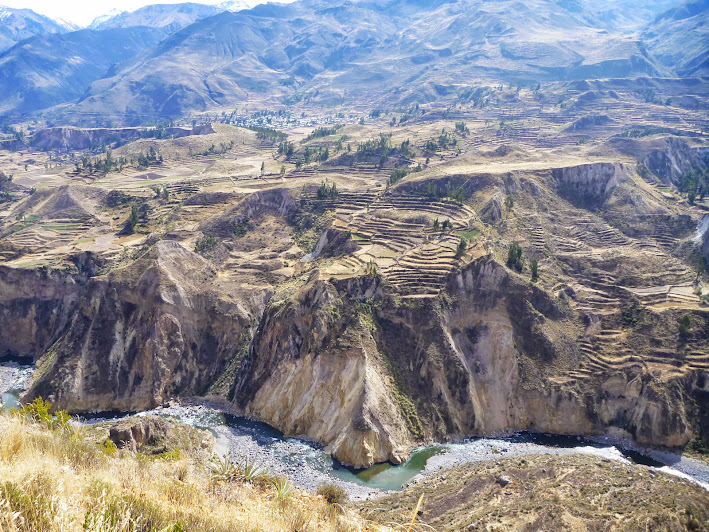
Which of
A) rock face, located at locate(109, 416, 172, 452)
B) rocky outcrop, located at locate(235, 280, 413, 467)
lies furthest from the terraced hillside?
rock face, located at locate(109, 416, 172, 452)

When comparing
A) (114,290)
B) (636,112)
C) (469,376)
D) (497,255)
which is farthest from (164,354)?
(636,112)

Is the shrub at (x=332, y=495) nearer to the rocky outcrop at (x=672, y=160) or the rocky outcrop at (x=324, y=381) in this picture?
the rocky outcrop at (x=324, y=381)

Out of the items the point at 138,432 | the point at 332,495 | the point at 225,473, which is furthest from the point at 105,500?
the point at 138,432

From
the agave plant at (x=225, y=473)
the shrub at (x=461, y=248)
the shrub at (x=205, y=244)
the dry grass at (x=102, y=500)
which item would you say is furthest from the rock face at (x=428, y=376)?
the dry grass at (x=102, y=500)

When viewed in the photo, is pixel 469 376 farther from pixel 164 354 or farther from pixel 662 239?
pixel 662 239

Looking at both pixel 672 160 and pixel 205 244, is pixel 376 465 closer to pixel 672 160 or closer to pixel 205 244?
pixel 205 244

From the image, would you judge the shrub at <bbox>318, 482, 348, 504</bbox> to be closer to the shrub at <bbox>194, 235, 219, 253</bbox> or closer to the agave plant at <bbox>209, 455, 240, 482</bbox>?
the agave plant at <bbox>209, 455, 240, 482</bbox>

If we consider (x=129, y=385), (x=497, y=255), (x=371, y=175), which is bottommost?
(x=129, y=385)
